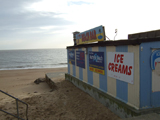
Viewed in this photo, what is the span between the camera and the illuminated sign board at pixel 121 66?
4772 millimetres

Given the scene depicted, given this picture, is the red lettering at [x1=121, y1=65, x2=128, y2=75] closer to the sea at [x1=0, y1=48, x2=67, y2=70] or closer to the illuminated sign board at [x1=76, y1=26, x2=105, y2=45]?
the illuminated sign board at [x1=76, y1=26, x2=105, y2=45]

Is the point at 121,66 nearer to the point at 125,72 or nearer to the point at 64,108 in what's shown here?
the point at 125,72

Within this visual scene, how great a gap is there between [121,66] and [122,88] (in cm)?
79

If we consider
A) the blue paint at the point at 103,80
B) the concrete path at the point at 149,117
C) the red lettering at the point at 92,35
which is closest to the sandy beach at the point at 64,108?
the blue paint at the point at 103,80

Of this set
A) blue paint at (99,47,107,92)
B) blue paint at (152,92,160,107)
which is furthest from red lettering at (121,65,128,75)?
blue paint at (99,47,107,92)

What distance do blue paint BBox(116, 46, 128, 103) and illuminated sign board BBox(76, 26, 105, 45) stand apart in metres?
1.41

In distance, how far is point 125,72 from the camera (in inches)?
198

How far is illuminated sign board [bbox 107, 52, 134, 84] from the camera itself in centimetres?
477

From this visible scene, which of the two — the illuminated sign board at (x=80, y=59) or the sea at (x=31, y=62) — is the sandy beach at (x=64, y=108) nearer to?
the illuminated sign board at (x=80, y=59)

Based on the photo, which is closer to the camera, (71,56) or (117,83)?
(117,83)

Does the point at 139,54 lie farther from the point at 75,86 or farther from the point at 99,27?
the point at 75,86

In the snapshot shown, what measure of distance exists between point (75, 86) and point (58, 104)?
2543mm

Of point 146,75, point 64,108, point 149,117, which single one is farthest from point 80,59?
point 149,117

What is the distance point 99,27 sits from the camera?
21.8ft
